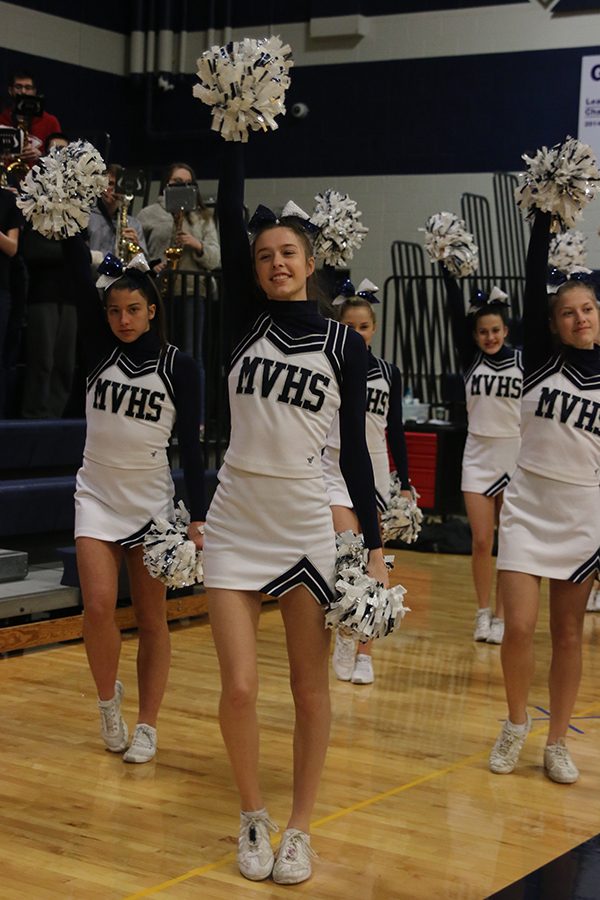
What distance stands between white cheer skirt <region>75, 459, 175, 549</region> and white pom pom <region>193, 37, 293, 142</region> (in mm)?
1330

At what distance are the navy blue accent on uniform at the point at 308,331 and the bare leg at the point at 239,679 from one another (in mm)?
342

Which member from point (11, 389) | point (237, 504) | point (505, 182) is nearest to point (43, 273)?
point (11, 389)

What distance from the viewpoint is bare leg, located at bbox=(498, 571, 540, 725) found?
3846 mm

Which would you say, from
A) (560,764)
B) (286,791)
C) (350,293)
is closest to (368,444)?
(350,293)

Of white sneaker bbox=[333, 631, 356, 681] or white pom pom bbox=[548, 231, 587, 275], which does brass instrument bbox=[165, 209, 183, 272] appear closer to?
white pom pom bbox=[548, 231, 587, 275]

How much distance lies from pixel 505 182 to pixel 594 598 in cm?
487

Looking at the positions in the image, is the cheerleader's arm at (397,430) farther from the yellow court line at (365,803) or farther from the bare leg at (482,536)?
the yellow court line at (365,803)

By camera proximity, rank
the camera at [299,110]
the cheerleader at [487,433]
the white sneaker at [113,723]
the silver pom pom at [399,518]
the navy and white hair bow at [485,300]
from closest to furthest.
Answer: the white sneaker at [113,723], the silver pom pom at [399,518], the navy and white hair bow at [485,300], the cheerleader at [487,433], the camera at [299,110]

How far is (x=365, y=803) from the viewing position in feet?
12.1

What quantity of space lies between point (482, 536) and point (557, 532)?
228cm

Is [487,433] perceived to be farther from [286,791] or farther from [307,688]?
[307,688]

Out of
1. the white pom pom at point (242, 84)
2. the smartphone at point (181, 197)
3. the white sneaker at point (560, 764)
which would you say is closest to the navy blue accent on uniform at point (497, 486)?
the white sneaker at point (560, 764)

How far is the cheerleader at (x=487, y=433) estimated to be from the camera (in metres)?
6.01

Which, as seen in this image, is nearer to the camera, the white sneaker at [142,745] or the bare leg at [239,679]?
the bare leg at [239,679]
